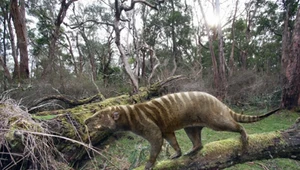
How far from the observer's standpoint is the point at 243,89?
11836mm

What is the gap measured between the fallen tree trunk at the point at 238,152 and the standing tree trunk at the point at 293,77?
266 inches

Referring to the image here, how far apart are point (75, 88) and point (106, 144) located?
5.52m

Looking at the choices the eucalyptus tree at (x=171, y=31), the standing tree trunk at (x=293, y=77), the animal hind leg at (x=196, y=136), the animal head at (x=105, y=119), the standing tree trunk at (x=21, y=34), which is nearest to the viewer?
the animal head at (x=105, y=119)

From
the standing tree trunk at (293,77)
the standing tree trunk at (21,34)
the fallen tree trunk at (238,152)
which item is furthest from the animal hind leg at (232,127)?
the standing tree trunk at (21,34)

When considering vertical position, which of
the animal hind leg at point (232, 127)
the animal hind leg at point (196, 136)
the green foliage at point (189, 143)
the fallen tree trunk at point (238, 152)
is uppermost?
the animal hind leg at point (232, 127)

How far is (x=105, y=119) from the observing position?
2.43 metres

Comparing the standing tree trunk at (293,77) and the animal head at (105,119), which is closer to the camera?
the animal head at (105,119)

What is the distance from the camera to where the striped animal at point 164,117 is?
2432 mm

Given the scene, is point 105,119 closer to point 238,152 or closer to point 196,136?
point 196,136

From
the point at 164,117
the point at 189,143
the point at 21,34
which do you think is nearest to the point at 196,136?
the point at 164,117

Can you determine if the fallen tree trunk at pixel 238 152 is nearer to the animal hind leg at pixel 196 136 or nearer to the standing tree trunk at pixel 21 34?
the animal hind leg at pixel 196 136

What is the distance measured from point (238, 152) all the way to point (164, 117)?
3.94 ft

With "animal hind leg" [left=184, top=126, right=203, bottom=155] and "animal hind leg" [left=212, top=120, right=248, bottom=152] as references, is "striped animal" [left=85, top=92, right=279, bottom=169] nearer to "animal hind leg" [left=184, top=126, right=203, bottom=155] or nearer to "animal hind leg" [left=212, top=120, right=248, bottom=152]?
"animal hind leg" [left=212, top=120, right=248, bottom=152]

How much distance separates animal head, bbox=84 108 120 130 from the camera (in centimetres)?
242
